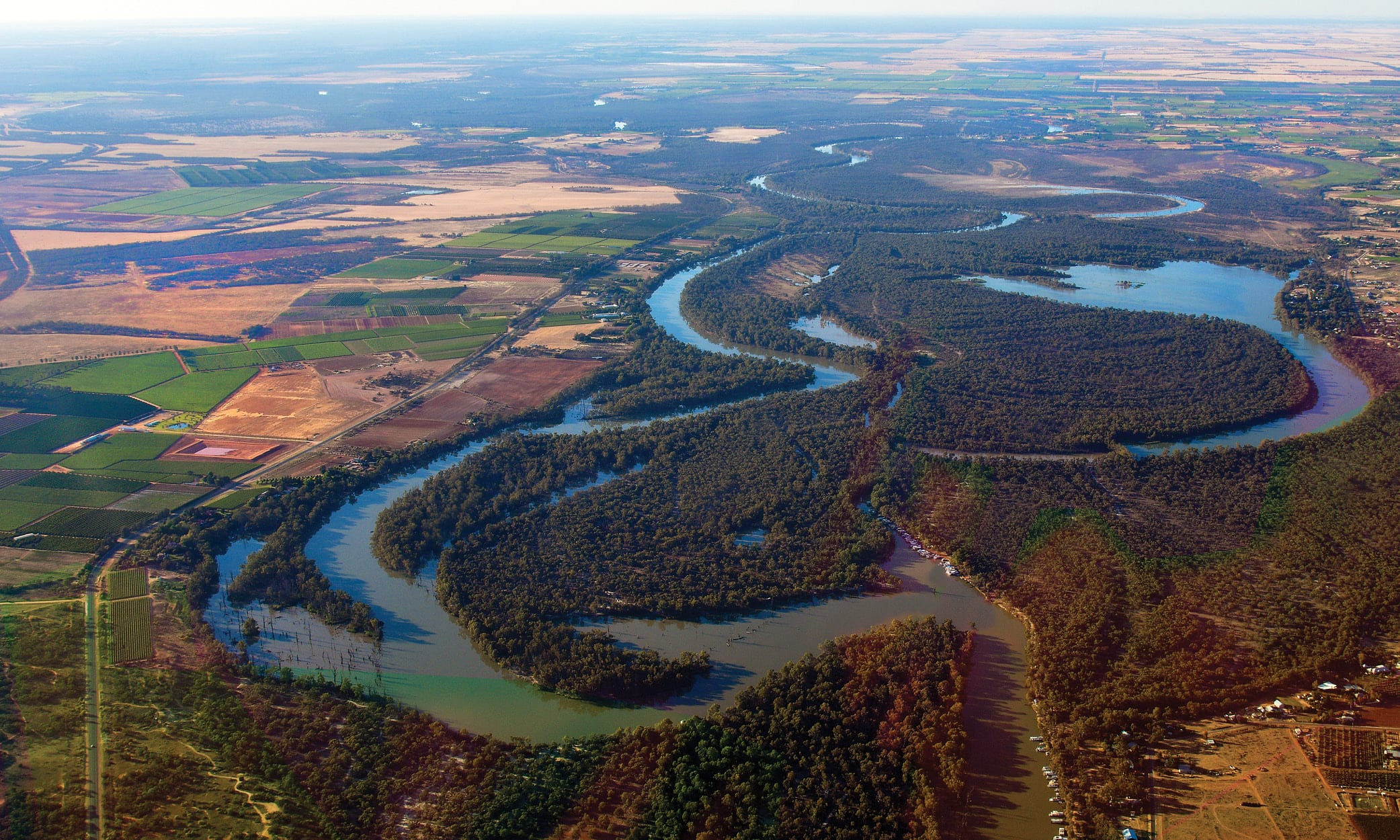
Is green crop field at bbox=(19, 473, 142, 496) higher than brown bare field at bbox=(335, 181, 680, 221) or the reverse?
the reverse

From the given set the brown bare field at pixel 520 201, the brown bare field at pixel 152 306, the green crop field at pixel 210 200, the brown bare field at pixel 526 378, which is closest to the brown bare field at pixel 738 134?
the brown bare field at pixel 520 201

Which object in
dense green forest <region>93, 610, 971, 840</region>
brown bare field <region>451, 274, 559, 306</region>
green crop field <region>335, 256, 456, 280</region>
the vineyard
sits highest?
green crop field <region>335, 256, 456, 280</region>

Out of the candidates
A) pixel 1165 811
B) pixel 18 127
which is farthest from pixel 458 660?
pixel 18 127

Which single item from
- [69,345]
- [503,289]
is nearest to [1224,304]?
[503,289]

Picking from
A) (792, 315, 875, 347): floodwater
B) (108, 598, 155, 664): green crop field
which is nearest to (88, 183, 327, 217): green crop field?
A: (792, 315, 875, 347): floodwater

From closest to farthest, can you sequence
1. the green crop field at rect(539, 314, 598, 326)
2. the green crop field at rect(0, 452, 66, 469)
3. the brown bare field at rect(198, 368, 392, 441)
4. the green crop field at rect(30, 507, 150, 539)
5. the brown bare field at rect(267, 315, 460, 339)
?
the green crop field at rect(30, 507, 150, 539)
the green crop field at rect(0, 452, 66, 469)
the brown bare field at rect(198, 368, 392, 441)
the brown bare field at rect(267, 315, 460, 339)
the green crop field at rect(539, 314, 598, 326)

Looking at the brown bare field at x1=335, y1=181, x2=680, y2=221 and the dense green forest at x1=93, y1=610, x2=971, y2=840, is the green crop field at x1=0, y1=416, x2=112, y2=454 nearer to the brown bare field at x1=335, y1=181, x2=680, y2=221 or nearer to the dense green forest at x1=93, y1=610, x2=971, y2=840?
the dense green forest at x1=93, y1=610, x2=971, y2=840

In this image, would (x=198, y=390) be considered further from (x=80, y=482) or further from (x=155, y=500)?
(x=155, y=500)
